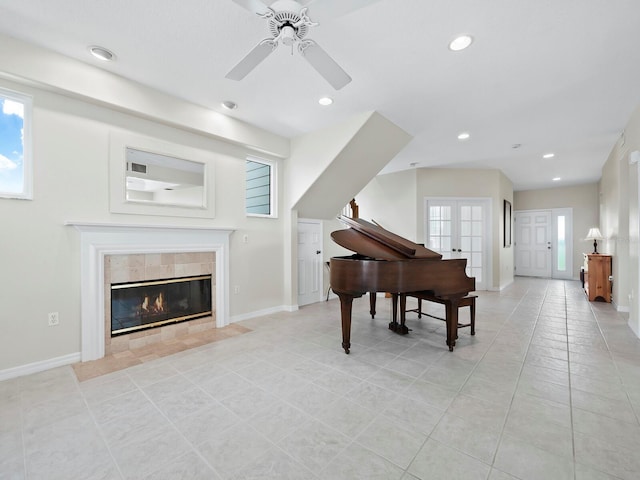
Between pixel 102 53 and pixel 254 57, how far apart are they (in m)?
1.58

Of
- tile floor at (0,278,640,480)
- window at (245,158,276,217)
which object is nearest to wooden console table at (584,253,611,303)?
tile floor at (0,278,640,480)

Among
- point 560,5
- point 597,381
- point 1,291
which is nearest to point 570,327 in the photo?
point 597,381

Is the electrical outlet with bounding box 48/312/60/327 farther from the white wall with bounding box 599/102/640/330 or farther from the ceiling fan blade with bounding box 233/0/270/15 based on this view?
the white wall with bounding box 599/102/640/330

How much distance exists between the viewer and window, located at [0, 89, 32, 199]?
249 centimetres

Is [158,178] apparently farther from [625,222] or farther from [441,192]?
[625,222]

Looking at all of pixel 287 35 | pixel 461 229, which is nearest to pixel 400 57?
pixel 287 35

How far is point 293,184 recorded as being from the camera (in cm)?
464

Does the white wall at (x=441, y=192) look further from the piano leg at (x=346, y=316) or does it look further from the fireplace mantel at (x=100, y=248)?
the fireplace mantel at (x=100, y=248)

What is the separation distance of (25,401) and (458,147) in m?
6.14

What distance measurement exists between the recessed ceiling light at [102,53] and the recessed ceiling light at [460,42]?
115 inches

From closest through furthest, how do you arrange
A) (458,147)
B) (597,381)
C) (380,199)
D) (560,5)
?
(560,5)
(597,381)
(458,147)
(380,199)

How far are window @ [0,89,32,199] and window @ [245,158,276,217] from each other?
2526 millimetres

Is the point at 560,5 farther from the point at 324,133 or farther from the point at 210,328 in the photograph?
the point at 210,328

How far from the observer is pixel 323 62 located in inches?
82.1
